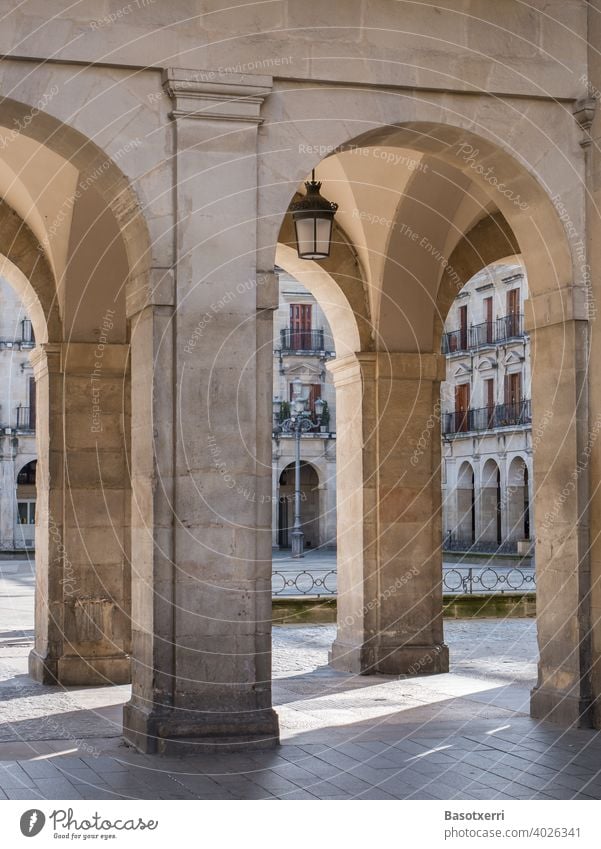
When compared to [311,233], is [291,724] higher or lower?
lower

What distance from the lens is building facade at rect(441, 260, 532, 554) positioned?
48844 mm

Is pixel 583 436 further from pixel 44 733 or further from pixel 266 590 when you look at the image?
pixel 44 733

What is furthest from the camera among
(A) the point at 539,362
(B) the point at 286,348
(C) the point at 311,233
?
(B) the point at 286,348

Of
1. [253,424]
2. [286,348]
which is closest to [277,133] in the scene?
[253,424]

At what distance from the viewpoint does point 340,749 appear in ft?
30.0

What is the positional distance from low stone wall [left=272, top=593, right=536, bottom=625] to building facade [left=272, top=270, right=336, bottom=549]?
35867mm

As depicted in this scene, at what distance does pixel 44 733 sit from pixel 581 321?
5.28 meters

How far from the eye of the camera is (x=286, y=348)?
58.3 meters

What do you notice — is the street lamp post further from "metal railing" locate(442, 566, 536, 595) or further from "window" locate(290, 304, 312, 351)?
"metal railing" locate(442, 566, 536, 595)

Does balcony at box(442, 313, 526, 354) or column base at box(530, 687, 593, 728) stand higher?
balcony at box(442, 313, 526, 354)

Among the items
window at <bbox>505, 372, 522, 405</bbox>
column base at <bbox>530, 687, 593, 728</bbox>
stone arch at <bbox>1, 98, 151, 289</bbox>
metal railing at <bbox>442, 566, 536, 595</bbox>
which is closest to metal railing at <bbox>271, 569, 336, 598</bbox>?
metal railing at <bbox>442, 566, 536, 595</bbox>

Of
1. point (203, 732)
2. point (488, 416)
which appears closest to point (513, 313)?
point (488, 416)

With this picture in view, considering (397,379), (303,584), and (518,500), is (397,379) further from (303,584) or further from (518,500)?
(518,500)

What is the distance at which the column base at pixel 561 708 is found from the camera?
10031 mm
